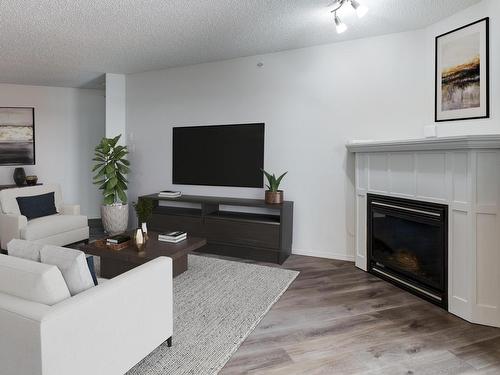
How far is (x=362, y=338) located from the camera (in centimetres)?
224

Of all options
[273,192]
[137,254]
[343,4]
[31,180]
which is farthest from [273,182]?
[31,180]

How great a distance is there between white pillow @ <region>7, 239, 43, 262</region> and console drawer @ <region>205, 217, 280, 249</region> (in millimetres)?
2419

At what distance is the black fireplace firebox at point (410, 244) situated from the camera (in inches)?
109

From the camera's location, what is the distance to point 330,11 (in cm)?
306

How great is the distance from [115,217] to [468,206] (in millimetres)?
4353

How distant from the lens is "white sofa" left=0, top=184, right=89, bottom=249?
3.83 m

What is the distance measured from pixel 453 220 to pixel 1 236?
187 inches

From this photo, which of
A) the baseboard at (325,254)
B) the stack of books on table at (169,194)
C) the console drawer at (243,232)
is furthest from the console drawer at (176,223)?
the baseboard at (325,254)

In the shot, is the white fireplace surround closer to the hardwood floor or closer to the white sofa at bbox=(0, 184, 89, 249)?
the hardwood floor

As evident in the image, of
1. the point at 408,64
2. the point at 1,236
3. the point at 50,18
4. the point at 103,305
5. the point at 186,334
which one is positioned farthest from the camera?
the point at 1,236

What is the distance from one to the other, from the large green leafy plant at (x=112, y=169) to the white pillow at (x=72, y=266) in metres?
3.34

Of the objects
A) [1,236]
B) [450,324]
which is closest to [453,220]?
[450,324]

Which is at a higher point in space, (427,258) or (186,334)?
(427,258)

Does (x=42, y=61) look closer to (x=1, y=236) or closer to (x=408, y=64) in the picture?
(x=1, y=236)
